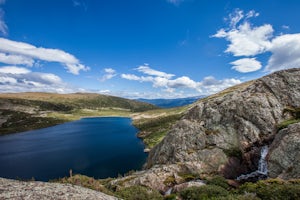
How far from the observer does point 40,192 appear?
67.2 feet

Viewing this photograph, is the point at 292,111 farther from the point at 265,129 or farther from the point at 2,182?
the point at 2,182

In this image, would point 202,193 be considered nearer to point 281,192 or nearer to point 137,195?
point 281,192

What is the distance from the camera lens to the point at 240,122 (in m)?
40.2

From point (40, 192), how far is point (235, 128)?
37.4 meters

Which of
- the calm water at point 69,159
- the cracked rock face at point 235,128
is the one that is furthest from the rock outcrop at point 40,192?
the calm water at point 69,159

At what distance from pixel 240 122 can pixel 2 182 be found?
140ft

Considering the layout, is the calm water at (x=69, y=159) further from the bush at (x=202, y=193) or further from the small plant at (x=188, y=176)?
the bush at (x=202, y=193)

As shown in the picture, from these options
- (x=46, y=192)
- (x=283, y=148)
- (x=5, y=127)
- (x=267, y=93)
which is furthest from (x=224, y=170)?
(x=5, y=127)

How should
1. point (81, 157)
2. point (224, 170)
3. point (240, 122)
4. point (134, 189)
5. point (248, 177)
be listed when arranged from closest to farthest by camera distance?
point (134, 189)
point (248, 177)
point (224, 170)
point (240, 122)
point (81, 157)

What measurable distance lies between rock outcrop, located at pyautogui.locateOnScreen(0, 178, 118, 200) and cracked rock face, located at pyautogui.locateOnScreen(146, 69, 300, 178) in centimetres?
2240

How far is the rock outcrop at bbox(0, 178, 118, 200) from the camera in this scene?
64.2 feet

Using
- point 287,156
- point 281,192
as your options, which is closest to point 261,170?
point 287,156

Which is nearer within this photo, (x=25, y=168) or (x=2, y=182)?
(x=2, y=182)

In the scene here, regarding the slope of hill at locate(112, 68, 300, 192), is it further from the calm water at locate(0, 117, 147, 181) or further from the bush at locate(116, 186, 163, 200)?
the calm water at locate(0, 117, 147, 181)
